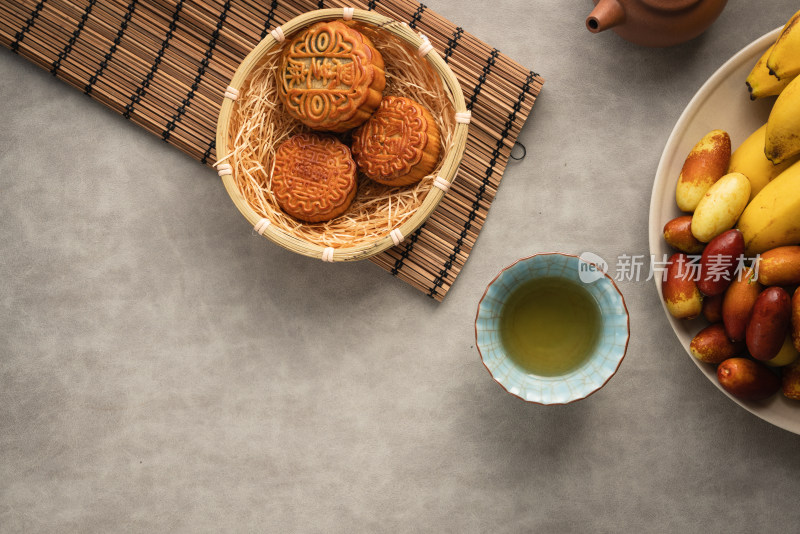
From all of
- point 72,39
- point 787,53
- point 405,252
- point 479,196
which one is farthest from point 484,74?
point 72,39

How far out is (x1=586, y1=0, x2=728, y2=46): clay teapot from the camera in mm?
895

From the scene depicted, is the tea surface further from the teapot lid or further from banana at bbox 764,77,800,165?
the teapot lid

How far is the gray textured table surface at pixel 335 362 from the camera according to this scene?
3.53 feet

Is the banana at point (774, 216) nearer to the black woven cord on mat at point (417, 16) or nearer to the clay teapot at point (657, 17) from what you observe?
the clay teapot at point (657, 17)

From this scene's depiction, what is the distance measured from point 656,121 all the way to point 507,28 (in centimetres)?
34

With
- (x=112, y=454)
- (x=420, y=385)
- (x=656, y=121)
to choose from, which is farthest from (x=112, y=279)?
(x=656, y=121)

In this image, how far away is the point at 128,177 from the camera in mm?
1112

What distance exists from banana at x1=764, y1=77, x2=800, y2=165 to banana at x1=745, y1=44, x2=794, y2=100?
5 centimetres

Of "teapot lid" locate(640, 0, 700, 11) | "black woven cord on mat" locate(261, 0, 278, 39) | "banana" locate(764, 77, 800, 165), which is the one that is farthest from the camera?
"black woven cord on mat" locate(261, 0, 278, 39)

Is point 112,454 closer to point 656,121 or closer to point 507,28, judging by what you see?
point 507,28

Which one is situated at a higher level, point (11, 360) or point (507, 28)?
point (507, 28)

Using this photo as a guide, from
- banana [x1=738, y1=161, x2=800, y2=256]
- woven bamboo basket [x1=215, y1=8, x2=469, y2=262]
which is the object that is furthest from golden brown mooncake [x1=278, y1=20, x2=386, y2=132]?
banana [x1=738, y1=161, x2=800, y2=256]

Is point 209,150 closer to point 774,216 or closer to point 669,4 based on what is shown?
point 669,4

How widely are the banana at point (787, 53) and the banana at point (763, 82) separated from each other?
0.6 inches
